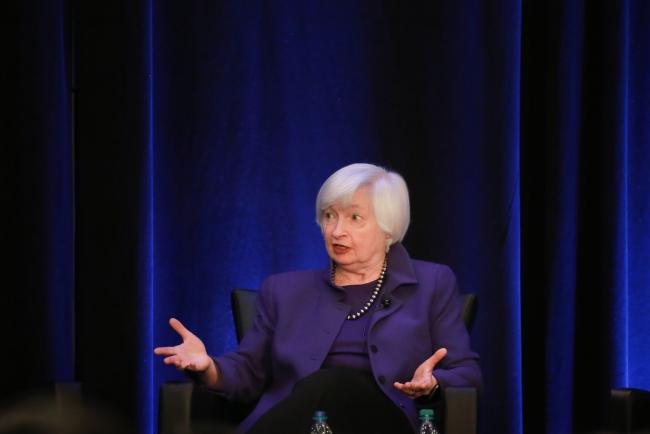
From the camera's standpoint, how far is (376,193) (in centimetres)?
344

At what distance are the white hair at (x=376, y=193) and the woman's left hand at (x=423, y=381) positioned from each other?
51 cm

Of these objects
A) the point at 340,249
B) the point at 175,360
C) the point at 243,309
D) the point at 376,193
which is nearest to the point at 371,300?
the point at 340,249

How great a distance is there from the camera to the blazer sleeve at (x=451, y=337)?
320 centimetres

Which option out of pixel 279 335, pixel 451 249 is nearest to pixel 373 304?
pixel 279 335

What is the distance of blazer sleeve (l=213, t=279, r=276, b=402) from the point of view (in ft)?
10.7

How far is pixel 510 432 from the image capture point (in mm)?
4023

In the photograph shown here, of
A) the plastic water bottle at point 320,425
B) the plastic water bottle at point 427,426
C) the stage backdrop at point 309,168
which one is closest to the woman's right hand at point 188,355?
the plastic water bottle at point 320,425

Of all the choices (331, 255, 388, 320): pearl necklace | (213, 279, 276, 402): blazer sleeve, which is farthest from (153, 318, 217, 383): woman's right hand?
(331, 255, 388, 320): pearl necklace

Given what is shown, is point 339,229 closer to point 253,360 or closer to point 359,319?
point 359,319

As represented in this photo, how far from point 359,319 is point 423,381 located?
0.44 meters

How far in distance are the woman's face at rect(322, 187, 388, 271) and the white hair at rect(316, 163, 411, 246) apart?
19mm

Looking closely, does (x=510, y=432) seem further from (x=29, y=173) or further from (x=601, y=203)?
(x=29, y=173)

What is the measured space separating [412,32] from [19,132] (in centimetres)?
143

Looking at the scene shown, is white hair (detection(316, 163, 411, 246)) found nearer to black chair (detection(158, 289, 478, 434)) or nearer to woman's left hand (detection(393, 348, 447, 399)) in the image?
woman's left hand (detection(393, 348, 447, 399))
